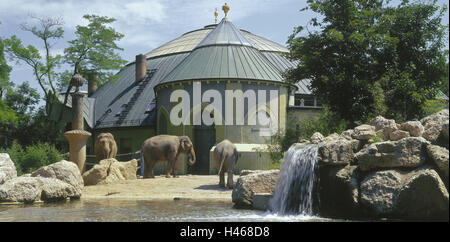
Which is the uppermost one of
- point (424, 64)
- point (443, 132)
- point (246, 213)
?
point (424, 64)

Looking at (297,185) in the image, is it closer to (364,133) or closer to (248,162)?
(364,133)

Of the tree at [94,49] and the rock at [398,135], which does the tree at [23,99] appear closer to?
the tree at [94,49]

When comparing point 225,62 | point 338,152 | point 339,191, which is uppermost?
point 225,62

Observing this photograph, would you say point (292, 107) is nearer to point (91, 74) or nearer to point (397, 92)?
point (397, 92)

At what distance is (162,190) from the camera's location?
17.0 metres

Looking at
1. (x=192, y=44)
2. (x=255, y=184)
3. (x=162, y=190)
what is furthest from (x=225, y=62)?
(x=255, y=184)

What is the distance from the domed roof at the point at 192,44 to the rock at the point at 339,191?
3197 centimetres

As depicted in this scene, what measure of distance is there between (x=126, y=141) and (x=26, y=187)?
70.2 ft

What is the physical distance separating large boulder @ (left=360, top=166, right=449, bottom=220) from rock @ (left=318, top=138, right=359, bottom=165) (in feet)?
2.48

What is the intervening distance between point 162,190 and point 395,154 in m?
9.38

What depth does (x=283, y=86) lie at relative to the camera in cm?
2897

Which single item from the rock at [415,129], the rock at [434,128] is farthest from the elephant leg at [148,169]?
the rock at [434,128]
